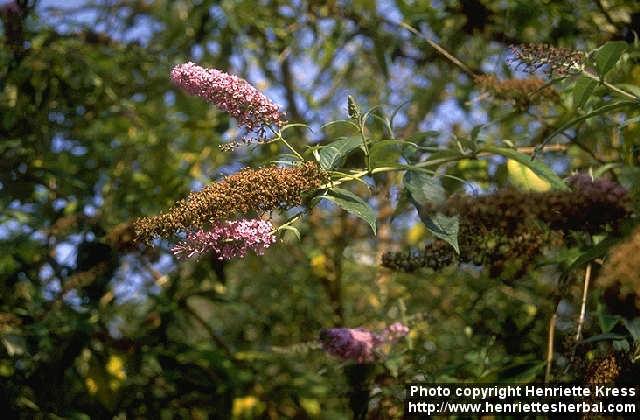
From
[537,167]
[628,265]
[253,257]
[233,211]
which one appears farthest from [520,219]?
[253,257]

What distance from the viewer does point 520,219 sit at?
1.53 metres

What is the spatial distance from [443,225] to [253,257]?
6.99 ft

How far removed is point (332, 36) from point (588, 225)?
1.46 m

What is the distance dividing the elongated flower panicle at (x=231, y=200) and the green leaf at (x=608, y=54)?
61cm

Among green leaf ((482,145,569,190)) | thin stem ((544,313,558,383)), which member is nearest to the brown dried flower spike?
green leaf ((482,145,569,190))

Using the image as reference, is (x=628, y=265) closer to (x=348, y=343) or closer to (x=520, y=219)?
(x=520, y=219)

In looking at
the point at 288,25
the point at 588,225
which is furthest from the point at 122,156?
the point at 588,225

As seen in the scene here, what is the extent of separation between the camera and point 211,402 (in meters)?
2.45

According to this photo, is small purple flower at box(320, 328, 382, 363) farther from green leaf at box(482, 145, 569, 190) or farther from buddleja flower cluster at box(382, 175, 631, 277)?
green leaf at box(482, 145, 569, 190)

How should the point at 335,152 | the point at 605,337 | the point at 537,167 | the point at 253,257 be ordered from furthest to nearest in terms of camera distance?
the point at 253,257
the point at 605,337
the point at 537,167
the point at 335,152

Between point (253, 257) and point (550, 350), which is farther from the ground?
point (253, 257)

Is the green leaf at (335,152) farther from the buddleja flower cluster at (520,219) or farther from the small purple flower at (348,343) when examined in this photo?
the small purple flower at (348,343)

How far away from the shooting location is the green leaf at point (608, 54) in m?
1.40

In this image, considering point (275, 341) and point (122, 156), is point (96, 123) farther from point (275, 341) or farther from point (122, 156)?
point (275, 341)
